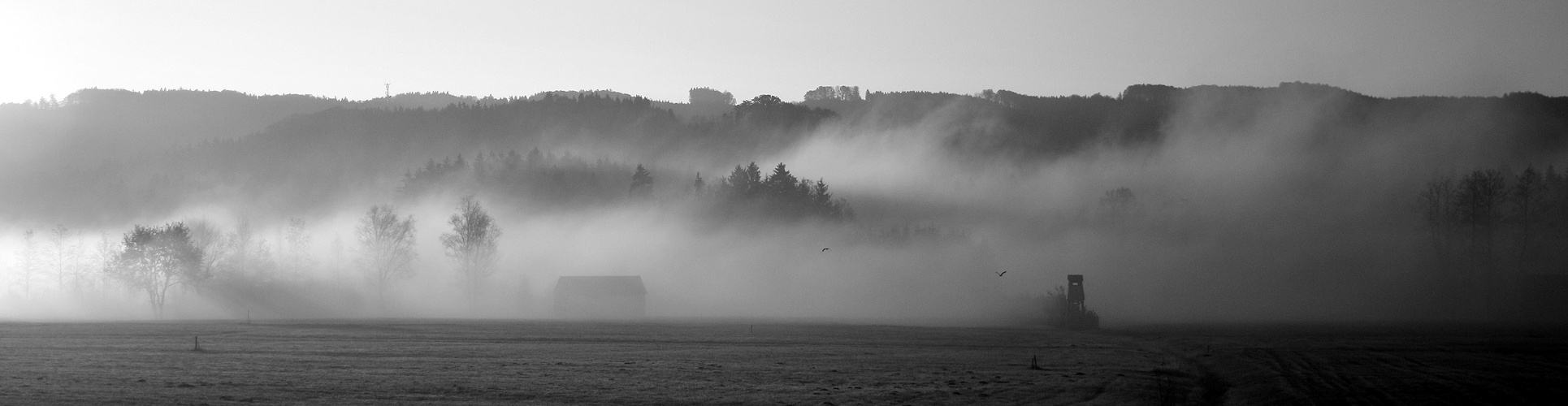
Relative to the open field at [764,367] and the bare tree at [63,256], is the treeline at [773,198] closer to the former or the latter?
the open field at [764,367]

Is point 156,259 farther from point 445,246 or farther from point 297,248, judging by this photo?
point 297,248

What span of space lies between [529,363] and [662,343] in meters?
15.3

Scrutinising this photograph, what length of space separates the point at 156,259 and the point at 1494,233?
135591mm

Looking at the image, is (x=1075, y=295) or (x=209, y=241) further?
(x=209, y=241)

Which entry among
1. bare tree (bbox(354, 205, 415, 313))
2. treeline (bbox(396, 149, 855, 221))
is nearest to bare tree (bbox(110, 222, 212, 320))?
bare tree (bbox(354, 205, 415, 313))

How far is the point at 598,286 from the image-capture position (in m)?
119

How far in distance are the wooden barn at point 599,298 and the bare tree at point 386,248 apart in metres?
25.8

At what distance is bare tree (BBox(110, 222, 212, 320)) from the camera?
11444cm

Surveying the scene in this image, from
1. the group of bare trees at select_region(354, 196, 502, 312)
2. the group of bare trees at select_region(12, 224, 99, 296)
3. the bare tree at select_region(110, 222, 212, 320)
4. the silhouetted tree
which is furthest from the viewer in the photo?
the silhouetted tree

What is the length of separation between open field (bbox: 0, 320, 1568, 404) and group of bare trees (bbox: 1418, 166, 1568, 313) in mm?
47116

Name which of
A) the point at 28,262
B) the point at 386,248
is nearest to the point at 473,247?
the point at 386,248

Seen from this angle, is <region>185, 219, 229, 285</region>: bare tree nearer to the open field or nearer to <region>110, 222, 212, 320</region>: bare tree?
<region>110, 222, 212, 320</region>: bare tree

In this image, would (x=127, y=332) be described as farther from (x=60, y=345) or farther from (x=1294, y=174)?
(x=1294, y=174)

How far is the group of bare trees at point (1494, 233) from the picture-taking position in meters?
118
